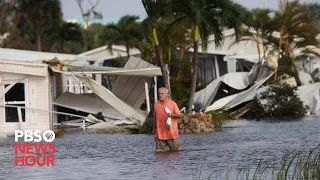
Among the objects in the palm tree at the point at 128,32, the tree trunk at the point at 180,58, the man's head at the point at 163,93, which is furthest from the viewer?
the palm tree at the point at 128,32

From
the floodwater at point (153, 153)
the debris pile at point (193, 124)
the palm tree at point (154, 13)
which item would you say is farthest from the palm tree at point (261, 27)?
the debris pile at point (193, 124)

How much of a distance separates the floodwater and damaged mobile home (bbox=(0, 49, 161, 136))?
65.5 inches

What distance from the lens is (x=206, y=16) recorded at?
3102 centimetres

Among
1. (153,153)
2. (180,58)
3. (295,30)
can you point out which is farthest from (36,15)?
(153,153)

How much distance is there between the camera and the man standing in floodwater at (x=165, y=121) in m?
19.4

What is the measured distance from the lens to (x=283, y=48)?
44.2 metres

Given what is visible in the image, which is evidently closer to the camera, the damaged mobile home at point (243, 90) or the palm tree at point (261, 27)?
the damaged mobile home at point (243, 90)

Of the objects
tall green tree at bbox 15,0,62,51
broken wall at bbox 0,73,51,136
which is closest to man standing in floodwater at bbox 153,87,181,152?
broken wall at bbox 0,73,51,136

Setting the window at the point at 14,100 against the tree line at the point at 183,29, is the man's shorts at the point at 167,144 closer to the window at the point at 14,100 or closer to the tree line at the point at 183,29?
the tree line at the point at 183,29

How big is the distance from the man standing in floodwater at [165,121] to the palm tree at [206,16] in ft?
32.6

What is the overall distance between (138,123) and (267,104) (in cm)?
957

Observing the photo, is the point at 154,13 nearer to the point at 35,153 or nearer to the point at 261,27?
the point at 35,153

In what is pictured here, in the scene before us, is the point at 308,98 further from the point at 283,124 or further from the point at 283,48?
the point at 283,124

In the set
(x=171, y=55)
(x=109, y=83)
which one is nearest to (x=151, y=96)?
(x=171, y=55)
